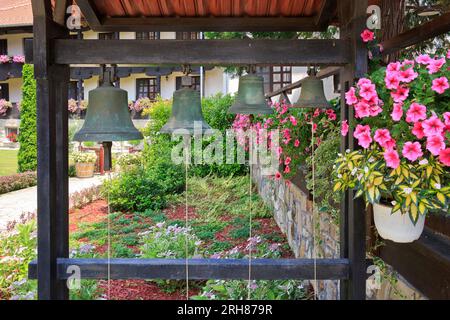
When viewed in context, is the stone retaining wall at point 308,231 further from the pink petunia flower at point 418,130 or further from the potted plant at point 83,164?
the potted plant at point 83,164

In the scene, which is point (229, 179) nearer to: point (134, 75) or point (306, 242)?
point (306, 242)

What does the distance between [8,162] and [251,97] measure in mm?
14617

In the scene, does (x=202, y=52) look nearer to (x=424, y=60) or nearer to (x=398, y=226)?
(x=424, y=60)

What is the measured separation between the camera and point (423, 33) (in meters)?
2.38

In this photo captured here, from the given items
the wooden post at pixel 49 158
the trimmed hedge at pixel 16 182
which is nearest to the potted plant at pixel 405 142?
the wooden post at pixel 49 158

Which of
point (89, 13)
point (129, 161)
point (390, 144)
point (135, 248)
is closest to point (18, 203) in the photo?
point (129, 161)

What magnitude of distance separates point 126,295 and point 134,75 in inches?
608

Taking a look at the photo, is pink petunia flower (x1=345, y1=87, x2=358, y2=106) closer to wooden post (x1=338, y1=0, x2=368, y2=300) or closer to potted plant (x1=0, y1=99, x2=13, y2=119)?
wooden post (x1=338, y1=0, x2=368, y2=300)

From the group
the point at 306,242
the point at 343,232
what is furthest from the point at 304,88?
the point at 306,242

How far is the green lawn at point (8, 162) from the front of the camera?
1330 cm

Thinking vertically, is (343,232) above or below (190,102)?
below

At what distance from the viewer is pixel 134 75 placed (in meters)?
18.5

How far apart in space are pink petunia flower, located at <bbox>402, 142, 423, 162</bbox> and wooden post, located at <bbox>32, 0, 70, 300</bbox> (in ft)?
5.12

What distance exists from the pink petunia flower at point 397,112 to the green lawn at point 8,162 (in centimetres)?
1245
